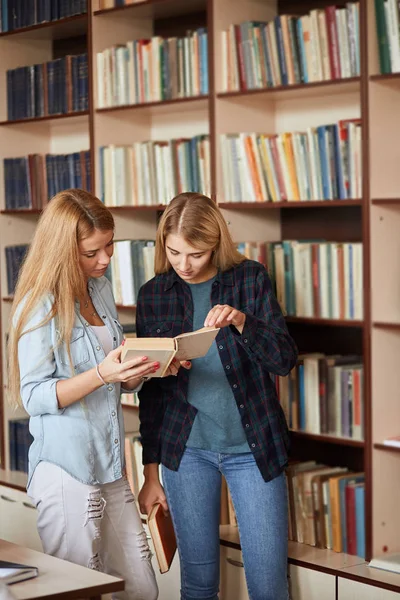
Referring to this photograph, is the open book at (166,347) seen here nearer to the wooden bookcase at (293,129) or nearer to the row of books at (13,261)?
the wooden bookcase at (293,129)

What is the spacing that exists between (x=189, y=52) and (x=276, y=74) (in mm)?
497

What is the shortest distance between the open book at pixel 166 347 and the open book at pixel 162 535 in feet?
2.10

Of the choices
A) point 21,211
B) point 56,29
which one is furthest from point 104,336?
point 56,29

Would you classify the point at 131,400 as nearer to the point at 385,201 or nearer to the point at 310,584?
the point at 310,584

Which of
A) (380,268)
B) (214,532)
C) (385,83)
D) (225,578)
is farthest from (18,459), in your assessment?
(385,83)

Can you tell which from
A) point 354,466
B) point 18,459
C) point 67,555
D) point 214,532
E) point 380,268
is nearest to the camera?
point 67,555

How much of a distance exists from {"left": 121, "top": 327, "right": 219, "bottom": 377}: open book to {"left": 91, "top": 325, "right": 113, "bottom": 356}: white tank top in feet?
0.69

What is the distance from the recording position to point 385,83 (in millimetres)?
3346

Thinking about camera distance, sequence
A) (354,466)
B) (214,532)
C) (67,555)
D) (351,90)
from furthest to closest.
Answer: (354,466) → (351,90) → (214,532) → (67,555)

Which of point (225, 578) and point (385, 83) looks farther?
point (225, 578)

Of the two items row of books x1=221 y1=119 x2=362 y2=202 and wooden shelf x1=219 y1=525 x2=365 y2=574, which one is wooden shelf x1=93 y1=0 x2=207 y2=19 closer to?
row of books x1=221 y1=119 x2=362 y2=202

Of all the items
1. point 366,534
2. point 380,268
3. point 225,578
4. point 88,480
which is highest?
point 380,268

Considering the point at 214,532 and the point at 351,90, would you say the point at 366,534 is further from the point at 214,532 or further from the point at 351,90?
the point at 351,90

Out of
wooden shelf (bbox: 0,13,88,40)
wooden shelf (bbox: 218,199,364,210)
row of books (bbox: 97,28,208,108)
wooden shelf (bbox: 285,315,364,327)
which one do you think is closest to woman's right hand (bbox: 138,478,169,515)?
wooden shelf (bbox: 285,315,364,327)
